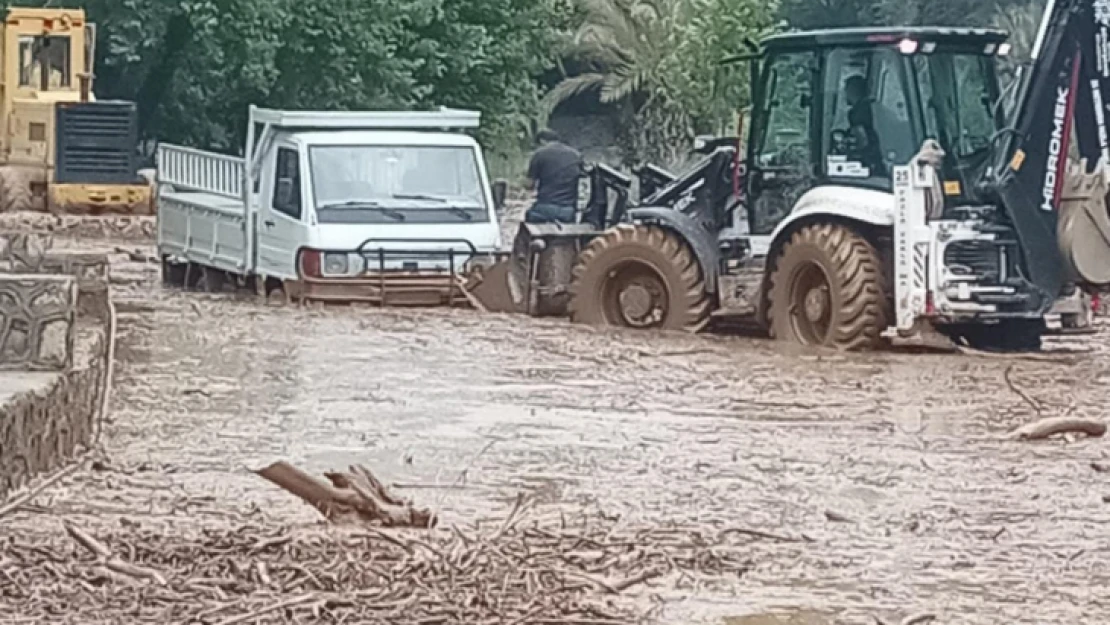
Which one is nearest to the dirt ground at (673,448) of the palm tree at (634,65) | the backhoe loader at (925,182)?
the backhoe loader at (925,182)

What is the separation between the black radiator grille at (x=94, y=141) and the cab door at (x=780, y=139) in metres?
17.4

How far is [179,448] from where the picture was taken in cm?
1225

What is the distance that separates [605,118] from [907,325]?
3636 centimetres

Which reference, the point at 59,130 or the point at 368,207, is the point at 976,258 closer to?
the point at 368,207

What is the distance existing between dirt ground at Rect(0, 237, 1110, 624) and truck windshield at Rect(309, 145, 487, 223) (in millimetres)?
1691

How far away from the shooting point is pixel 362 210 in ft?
71.1

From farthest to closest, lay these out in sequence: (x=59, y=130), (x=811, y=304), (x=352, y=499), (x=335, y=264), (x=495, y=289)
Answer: (x=59, y=130)
(x=335, y=264)
(x=495, y=289)
(x=811, y=304)
(x=352, y=499)

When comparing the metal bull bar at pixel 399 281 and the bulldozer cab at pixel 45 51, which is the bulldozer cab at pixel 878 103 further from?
the bulldozer cab at pixel 45 51

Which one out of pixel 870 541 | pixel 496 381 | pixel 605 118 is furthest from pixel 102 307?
pixel 605 118

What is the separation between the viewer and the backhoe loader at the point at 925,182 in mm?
17625

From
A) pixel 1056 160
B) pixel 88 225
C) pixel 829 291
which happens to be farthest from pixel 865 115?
pixel 88 225

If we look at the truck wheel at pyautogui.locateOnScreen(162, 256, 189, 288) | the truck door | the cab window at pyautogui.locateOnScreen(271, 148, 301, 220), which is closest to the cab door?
the truck door

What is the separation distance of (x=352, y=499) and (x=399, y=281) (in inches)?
461

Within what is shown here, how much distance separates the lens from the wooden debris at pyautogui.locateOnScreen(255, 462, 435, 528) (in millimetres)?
9750
